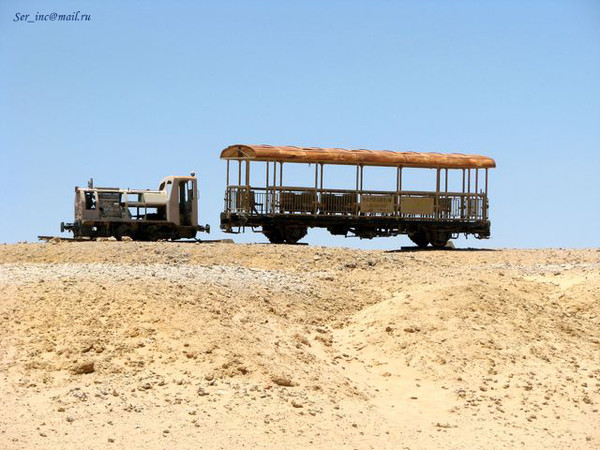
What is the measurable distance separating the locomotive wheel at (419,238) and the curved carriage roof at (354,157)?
2.35 m

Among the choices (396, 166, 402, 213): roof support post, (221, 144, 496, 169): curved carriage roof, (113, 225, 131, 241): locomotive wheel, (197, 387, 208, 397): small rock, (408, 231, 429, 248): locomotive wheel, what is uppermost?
(221, 144, 496, 169): curved carriage roof

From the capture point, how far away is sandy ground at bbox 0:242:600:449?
42.9 feet

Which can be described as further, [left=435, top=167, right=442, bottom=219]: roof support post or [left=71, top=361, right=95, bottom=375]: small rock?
[left=435, top=167, right=442, bottom=219]: roof support post

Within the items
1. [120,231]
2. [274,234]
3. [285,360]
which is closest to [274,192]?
[274,234]

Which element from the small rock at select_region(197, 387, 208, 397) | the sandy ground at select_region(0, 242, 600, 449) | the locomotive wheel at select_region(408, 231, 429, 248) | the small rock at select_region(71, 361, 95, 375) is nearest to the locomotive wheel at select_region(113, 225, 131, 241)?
the locomotive wheel at select_region(408, 231, 429, 248)

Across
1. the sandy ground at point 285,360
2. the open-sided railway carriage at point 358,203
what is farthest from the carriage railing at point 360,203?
the sandy ground at point 285,360

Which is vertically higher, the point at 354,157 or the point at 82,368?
the point at 354,157

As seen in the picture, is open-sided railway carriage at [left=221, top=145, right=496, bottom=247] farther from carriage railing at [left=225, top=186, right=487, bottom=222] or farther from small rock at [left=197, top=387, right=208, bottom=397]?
small rock at [left=197, top=387, right=208, bottom=397]

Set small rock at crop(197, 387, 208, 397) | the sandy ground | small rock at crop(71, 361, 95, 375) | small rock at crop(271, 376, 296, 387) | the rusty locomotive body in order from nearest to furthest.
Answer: the sandy ground → small rock at crop(197, 387, 208, 397) → small rock at crop(71, 361, 95, 375) → small rock at crop(271, 376, 296, 387) → the rusty locomotive body

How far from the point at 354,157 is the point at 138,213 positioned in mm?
7294

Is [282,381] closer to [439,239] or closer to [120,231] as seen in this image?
[120,231]

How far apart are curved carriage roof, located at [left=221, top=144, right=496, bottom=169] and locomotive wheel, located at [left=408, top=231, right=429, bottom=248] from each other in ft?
7.72

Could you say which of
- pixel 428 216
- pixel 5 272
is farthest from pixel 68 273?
pixel 428 216

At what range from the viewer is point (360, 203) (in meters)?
33.4
